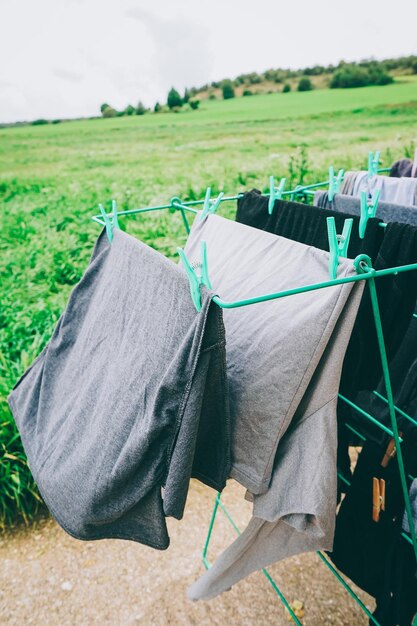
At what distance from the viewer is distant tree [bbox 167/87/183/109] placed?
8070 millimetres

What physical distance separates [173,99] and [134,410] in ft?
26.7

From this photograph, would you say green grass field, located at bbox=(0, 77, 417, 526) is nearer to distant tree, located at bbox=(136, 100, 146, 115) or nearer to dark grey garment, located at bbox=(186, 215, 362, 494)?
distant tree, located at bbox=(136, 100, 146, 115)

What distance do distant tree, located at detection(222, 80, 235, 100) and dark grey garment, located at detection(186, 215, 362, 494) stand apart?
24.6 ft

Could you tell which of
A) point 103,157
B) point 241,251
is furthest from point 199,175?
point 241,251

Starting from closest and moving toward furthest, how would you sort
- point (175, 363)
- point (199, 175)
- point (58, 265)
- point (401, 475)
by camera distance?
point (175, 363) → point (401, 475) → point (58, 265) → point (199, 175)

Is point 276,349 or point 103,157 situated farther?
point 103,157

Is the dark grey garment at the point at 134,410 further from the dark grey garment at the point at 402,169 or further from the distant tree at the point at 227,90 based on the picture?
the distant tree at the point at 227,90

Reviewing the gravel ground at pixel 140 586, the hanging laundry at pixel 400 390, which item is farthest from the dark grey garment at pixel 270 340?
the gravel ground at pixel 140 586

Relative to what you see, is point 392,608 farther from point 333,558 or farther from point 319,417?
point 319,417

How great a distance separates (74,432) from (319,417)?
67 centimetres

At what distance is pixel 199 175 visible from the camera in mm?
6945

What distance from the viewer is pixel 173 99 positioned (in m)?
8.21

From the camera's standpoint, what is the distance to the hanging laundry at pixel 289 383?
3.39ft

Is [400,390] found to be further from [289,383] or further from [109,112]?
[109,112]
